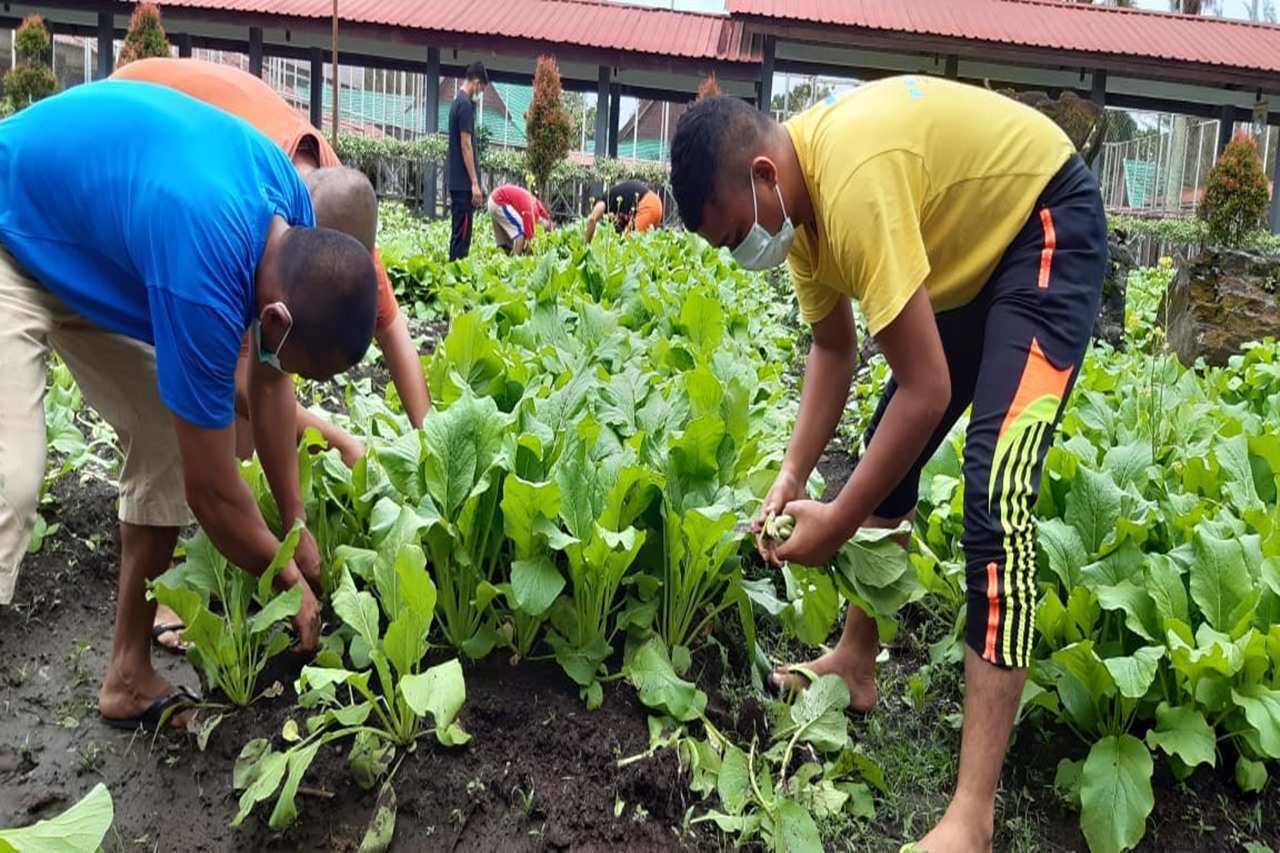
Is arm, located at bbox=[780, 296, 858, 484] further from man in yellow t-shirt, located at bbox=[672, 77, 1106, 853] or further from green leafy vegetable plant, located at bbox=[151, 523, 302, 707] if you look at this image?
green leafy vegetable plant, located at bbox=[151, 523, 302, 707]

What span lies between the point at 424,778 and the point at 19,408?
3.83ft

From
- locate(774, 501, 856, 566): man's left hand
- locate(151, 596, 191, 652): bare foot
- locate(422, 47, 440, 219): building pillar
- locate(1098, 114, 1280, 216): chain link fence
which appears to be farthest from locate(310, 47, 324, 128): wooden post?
locate(774, 501, 856, 566): man's left hand

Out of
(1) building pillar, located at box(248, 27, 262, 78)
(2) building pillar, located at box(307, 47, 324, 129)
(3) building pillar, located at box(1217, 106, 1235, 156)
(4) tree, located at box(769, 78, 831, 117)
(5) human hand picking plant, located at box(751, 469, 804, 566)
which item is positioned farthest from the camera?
(2) building pillar, located at box(307, 47, 324, 129)

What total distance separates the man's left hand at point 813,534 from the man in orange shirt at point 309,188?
4.48ft

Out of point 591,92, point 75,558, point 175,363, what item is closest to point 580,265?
point 75,558

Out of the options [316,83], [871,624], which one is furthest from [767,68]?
[871,624]

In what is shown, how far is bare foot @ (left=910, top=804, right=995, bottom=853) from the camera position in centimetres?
226

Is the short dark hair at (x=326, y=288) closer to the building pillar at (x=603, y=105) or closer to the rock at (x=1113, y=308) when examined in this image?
the rock at (x=1113, y=308)

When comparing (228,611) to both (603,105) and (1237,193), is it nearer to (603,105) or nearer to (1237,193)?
(1237,193)

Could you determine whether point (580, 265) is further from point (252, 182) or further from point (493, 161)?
point (493, 161)

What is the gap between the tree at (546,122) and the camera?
2116 centimetres

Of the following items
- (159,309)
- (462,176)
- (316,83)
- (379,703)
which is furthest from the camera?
(316,83)

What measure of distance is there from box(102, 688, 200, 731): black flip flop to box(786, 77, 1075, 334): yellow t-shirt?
1794 mm

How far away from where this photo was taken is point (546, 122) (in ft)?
69.4
